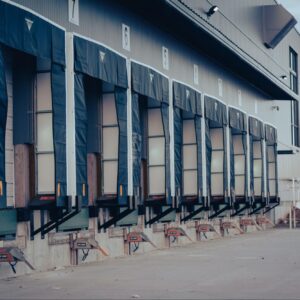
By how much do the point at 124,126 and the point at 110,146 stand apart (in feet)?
2.79

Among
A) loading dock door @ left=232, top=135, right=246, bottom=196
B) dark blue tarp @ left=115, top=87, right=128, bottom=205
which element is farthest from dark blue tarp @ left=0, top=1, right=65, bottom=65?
loading dock door @ left=232, top=135, right=246, bottom=196

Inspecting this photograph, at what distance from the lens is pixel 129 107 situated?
2886 cm

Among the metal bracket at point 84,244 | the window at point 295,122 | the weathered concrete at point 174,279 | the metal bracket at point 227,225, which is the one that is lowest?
the weathered concrete at point 174,279

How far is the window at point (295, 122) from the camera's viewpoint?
65125 millimetres

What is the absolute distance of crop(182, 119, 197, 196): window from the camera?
37.1 meters

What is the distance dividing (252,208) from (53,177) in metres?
30.2

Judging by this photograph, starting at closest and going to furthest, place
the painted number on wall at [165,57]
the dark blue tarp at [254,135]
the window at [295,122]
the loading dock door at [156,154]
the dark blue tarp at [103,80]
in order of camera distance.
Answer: the dark blue tarp at [103,80], the loading dock door at [156,154], the painted number on wall at [165,57], the dark blue tarp at [254,135], the window at [295,122]

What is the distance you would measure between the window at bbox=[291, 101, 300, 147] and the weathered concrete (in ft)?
120

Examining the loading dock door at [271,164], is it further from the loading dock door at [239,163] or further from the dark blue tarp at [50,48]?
the dark blue tarp at [50,48]

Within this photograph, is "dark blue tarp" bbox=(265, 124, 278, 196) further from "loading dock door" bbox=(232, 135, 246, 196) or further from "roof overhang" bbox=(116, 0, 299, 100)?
"loading dock door" bbox=(232, 135, 246, 196)

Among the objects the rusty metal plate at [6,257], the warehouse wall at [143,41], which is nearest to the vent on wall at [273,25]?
the warehouse wall at [143,41]

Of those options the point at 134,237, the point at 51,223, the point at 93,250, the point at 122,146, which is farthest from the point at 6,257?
the point at 134,237

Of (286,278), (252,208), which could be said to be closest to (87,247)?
(286,278)

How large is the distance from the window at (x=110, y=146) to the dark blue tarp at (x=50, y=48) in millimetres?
4882
